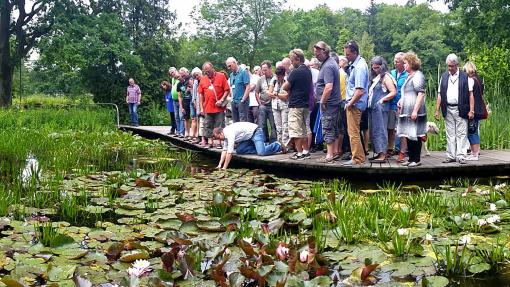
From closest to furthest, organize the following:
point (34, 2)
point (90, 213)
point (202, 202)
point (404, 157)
A: point (90, 213) → point (202, 202) → point (404, 157) → point (34, 2)

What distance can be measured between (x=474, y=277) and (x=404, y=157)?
4.57 metres

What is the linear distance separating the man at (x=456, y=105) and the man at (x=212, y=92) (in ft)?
12.8

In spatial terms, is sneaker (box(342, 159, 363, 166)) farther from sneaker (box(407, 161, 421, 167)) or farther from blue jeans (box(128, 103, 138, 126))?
blue jeans (box(128, 103, 138, 126))

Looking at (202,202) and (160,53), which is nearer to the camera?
(202,202)

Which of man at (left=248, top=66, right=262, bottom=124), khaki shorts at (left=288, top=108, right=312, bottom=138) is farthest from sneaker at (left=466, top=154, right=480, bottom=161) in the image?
man at (left=248, top=66, right=262, bottom=124)

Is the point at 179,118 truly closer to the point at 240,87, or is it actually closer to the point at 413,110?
the point at 240,87

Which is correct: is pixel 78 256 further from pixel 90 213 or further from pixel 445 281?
pixel 445 281

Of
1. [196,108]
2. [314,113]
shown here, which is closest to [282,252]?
[314,113]

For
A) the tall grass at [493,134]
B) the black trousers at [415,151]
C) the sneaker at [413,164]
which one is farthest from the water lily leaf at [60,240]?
the tall grass at [493,134]

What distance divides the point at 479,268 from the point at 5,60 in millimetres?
21894

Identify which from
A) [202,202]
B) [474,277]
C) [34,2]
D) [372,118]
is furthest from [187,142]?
[34,2]

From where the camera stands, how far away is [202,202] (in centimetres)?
509

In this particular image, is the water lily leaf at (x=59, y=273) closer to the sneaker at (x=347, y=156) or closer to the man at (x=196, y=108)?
the sneaker at (x=347, y=156)

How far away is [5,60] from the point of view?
21.1 m
